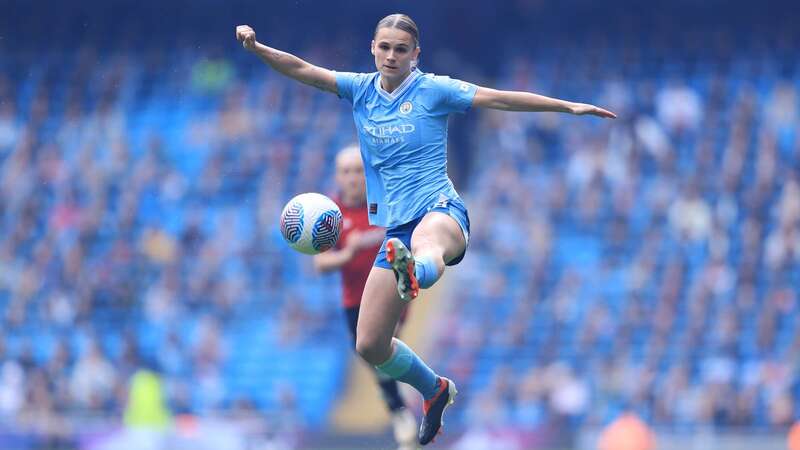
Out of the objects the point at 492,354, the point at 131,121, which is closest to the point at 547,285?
the point at 492,354

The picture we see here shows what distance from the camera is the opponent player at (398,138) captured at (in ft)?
27.7


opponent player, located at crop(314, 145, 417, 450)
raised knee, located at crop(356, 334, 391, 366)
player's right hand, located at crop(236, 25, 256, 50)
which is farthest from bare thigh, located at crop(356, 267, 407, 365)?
opponent player, located at crop(314, 145, 417, 450)

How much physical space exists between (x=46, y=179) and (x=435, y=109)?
50.9 feet

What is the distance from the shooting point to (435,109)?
859 cm

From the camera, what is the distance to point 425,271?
310 inches

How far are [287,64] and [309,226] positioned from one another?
1.02 m

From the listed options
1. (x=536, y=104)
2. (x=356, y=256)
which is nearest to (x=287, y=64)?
(x=536, y=104)

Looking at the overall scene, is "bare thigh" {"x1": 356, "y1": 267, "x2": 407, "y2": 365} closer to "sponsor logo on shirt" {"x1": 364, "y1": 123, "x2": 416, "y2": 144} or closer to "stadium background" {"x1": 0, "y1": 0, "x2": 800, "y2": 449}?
"sponsor logo on shirt" {"x1": 364, "y1": 123, "x2": 416, "y2": 144}

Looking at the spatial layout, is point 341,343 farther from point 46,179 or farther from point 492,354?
point 46,179

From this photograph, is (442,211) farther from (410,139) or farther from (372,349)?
(372,349)

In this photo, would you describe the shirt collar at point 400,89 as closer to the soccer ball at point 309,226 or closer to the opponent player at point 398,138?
the opponent player at point 398,138

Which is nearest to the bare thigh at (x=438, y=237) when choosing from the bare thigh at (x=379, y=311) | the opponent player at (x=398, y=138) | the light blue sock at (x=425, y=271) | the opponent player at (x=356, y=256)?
the opponent player at (x=398, y=138)

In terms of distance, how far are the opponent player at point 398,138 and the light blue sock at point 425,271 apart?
347 mm

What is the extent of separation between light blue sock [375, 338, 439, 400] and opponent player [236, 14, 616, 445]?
0.02m
